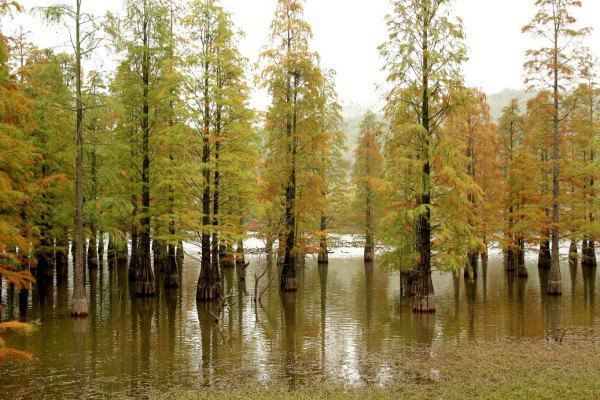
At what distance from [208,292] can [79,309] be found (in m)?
6.96

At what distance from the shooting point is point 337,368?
587 inches

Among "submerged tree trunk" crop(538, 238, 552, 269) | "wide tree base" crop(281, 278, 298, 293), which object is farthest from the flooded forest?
"submerged tree trunk" crop(538, 238, 552, 269)

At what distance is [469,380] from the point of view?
12.9m

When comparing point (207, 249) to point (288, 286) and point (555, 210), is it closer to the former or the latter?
point (288, 286)

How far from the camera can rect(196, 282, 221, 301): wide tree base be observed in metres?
27.8

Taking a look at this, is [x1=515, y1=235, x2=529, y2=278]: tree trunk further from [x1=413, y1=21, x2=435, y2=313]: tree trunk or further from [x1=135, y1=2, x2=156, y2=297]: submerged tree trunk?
[x1=135, y1=2, x2=156, y2=297]: submerged tree trunk

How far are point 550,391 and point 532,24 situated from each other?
83.8 feet

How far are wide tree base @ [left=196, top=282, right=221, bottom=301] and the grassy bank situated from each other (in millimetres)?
13834

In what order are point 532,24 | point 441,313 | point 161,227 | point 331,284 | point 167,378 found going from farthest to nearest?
point 331,284
point 532,24
point 161,227
point 441,313
point 167,378

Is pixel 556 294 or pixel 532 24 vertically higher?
pixel 532 24

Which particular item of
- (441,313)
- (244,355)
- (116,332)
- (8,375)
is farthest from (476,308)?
(8,375)

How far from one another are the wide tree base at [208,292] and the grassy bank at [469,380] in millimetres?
13834

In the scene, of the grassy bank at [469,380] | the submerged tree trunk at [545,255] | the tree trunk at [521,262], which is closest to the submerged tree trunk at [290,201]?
the grassy bank at [469,380]

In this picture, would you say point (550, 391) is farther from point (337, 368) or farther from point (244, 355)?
point (244, 355)
